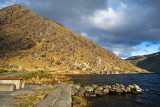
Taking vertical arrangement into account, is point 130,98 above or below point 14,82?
below

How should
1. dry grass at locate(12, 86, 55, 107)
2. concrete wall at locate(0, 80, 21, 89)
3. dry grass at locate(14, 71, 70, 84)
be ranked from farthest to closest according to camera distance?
dry grass at locate(14, 71, 70, 84) < concrete wall at locate(0, 80, 21, 89) < dry grass at locate(12, 86, 55, 107)

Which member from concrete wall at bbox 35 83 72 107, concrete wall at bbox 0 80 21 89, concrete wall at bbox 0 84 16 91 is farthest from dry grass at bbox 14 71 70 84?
concrete wall at bbox 35 83 72 107

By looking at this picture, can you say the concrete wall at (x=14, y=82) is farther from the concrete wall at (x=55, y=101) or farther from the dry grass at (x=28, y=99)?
the concrete wall at (x=55, y=101)

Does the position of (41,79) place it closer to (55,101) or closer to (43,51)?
(55,101)

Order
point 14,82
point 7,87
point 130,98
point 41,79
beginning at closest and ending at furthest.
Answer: point 7,87
point 14,82
point 130,98
point 41,79

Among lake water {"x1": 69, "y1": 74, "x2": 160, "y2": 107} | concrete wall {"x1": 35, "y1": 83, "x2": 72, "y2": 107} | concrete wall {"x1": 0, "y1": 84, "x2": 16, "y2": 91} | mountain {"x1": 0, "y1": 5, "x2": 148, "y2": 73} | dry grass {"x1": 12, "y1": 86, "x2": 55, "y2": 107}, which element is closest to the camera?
dry grass {"x1": 12, "y1": 86, "x2": 55, "y2": 107}

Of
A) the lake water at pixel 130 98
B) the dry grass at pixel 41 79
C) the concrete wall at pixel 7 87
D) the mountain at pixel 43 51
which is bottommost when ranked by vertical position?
the lake water at pixel 130 98

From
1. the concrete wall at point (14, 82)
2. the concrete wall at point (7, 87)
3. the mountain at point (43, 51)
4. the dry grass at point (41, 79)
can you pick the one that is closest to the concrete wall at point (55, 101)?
the concrete wall at point (7, 87)

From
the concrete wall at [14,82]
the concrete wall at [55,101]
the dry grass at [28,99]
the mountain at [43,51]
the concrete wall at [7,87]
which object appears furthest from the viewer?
the mountain at [43,51]

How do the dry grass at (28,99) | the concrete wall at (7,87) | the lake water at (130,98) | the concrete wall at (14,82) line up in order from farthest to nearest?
the lake water at (130,98) < the concrete wall at (14,82) < the concrete wall at (7,87) < the dry grass at (28,99)

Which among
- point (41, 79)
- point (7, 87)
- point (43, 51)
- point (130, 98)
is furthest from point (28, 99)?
point (43, 51)

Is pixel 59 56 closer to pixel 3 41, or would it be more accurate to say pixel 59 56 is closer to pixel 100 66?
pixel 100 66

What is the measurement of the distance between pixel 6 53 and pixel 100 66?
129 meters

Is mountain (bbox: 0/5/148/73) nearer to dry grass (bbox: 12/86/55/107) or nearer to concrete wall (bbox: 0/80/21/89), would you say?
concrete wall (bbox: 0/80/21/89)
